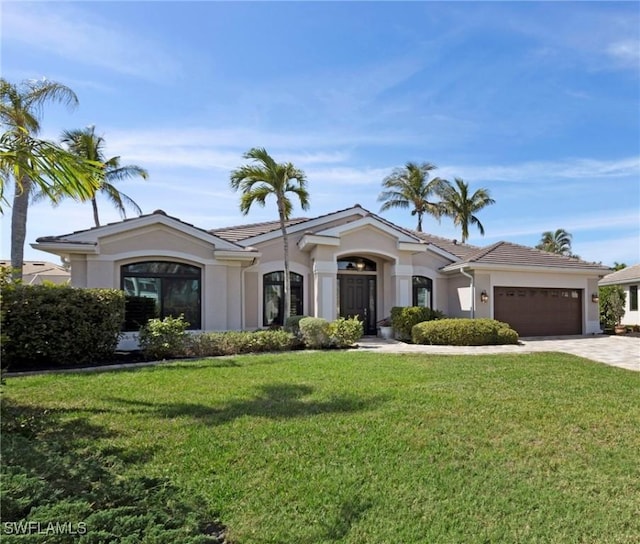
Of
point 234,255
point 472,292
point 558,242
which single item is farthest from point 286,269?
point 558,242

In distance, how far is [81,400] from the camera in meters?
7.19

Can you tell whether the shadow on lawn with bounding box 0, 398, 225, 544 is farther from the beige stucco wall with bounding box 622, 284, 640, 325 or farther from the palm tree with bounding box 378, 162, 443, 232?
the beige stucco wall with bounding box 622, 284, 640, 325

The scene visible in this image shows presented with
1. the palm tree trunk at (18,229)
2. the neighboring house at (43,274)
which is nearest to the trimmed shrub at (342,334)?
the palm tree trunk at (18,229)

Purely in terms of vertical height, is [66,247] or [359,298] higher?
[66,247]

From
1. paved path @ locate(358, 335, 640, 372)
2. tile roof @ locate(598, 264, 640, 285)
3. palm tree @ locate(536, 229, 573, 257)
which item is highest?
palm tree @ locate(536, 229, 573, 257)

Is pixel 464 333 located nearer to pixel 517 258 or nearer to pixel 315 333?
pixel 315 333

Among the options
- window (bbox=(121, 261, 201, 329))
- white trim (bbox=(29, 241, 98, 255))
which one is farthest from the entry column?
white trim (bbox=(29, 241, 98, 255))

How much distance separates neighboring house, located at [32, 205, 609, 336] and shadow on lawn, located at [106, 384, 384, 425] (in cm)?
876

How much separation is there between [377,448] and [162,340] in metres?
9.13

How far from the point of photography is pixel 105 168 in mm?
24156

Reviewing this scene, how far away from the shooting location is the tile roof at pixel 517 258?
63.2 ft

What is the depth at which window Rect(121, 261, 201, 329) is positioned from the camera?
49.7 ft

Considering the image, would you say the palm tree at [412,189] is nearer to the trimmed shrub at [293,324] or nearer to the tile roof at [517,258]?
the tile roof at [517,258]

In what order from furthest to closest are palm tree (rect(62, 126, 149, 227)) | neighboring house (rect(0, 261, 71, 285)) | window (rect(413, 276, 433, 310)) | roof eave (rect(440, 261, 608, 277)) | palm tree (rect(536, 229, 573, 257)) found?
palm tree (rect(536, 229, 573, 257)) → neighboring house (rect(0, 261, 71, 285)) → palm tree (rect(62, 126, 149, 227)) → window (rect(413, 276, 433, 310)) → roof eave (rect(440, 261, 608, 277))
